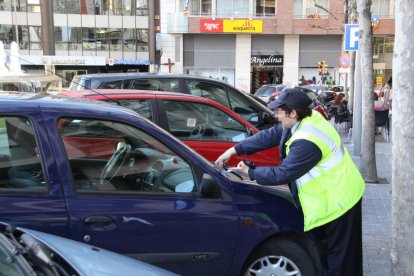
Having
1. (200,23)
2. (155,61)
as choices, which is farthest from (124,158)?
(155,61)

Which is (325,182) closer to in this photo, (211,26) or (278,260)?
(278,260)

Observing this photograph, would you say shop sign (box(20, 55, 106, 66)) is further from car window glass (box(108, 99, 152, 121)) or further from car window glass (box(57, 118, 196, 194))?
car window glass (box(57, 118, 196, 194))

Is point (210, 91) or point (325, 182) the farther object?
point (210, 91)

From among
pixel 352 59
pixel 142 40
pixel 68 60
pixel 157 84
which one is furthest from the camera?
pixel 142 40

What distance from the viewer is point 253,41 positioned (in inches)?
1875

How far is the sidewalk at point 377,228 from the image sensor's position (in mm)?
4547

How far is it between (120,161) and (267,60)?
4565 centimetres

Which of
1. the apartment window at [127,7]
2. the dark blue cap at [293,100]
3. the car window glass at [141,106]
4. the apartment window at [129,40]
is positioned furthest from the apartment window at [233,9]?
the dark blue cap at [293,100]

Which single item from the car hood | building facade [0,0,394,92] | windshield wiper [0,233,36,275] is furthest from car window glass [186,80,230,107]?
building facade [0,0,394,92]

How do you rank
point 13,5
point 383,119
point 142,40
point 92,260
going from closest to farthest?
1. point 92,260
2. point 383,119
3. point 13,5
4. point 142,40

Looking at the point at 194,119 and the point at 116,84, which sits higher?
the point at 116,84

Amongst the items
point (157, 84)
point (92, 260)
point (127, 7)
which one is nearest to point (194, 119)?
point (157, 84)

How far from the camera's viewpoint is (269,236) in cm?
333

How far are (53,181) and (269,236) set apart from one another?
1.51 meters
